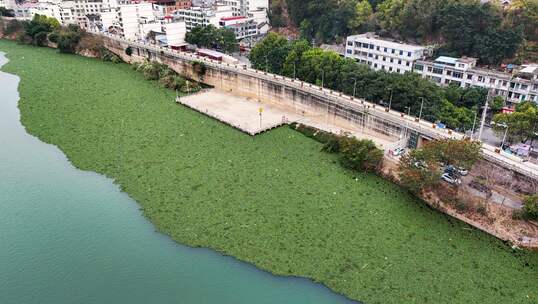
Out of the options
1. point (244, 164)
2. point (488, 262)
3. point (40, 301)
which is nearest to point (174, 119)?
point (244, 164)

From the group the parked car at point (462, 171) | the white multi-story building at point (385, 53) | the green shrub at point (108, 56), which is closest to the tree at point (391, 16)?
the white multi-story building at point (385, 53)

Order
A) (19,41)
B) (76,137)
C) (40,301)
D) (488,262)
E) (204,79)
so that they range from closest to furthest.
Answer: (40,301) < (488,262) < (76,137) < (204,79) < (19,41)

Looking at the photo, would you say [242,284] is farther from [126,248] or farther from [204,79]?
[204,79]

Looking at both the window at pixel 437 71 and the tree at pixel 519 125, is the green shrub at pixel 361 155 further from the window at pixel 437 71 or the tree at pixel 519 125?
the window at pixel 437 71

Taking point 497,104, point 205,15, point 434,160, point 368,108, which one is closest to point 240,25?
point 205,15

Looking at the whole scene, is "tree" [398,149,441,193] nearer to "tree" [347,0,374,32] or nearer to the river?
the river
